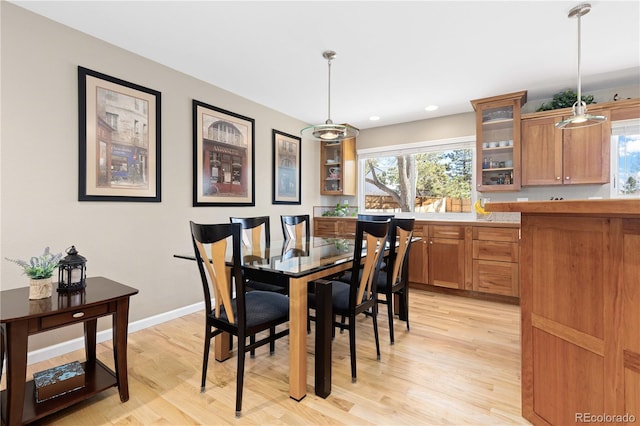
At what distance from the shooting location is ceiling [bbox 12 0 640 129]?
7.09 ft

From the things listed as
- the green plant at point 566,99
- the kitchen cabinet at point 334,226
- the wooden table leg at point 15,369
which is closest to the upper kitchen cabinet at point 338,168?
the kitchen cabinet at point 334,226

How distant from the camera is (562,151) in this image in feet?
11.4

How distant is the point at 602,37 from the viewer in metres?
2.47

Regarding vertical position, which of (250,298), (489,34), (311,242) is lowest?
(250,298)

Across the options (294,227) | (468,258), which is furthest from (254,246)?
(468,258)

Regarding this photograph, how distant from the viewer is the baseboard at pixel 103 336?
2234 mm

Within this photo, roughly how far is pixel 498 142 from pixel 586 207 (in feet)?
11.1

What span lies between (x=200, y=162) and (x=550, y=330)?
10.7ft

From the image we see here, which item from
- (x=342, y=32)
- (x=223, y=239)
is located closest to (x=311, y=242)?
(x=223, y=239)

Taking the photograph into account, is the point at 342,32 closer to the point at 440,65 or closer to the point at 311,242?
the point at 440,65

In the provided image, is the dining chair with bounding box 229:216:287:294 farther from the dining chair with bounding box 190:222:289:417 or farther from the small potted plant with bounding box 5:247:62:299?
the small potted plant with bounding box 5:247:62:299

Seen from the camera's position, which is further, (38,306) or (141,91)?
(141,91)

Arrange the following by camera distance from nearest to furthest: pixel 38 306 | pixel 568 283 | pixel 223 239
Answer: pixel 568 283 → pixel 38 306 → pixel 223 239

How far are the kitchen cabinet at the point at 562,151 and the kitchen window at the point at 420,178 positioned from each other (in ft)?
2.53
